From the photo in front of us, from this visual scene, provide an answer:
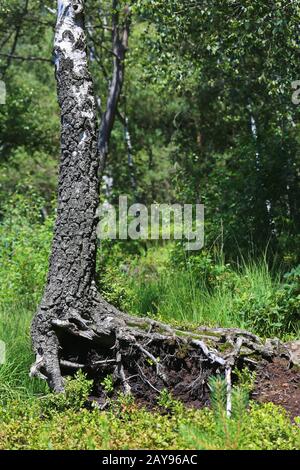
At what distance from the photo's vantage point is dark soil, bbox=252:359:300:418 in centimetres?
446

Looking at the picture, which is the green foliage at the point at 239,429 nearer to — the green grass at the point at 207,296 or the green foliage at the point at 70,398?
the green foliage at the point at 70,398

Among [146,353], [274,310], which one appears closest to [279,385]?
[146,353]

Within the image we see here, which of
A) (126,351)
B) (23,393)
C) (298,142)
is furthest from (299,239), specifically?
(23,393)

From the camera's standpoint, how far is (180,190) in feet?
32.4

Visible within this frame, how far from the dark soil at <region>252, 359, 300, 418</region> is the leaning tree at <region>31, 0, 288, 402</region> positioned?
12cm

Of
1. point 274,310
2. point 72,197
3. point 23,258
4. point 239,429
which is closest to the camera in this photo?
point 239,429

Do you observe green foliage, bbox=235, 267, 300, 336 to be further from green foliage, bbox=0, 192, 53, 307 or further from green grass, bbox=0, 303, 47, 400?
green foliage, bbox=0, 192, 53, 307

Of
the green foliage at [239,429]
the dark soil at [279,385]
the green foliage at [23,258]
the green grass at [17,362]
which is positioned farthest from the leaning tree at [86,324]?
the green foliage at [23,258]

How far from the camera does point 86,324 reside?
4.93 m

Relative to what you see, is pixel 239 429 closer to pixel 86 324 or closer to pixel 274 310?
pixel 86 324

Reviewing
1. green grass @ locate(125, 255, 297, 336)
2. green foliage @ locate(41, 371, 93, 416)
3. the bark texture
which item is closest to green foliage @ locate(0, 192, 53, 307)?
green grass @ locate(125, 255, 297, 336)

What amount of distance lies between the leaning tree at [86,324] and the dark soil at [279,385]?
0.40ft

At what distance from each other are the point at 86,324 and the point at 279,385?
1.58m

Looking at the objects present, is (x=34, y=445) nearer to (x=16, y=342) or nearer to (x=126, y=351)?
(x=126, y=351)
